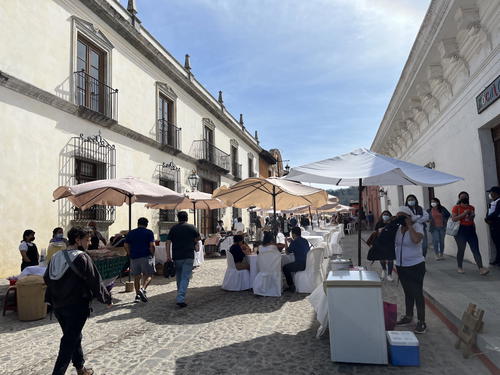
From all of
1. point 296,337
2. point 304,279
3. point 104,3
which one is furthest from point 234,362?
point 104,3

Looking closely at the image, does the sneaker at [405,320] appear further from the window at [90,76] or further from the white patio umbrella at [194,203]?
the window at [90,76]

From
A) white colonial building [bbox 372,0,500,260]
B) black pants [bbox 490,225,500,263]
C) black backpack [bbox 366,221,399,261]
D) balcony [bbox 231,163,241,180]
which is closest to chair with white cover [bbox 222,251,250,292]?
black backpack [bbox 366,221,399,261]

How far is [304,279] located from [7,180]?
6.86 m

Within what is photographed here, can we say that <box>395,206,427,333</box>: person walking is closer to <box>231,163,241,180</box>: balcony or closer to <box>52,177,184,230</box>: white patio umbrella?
<box>52,177,184,230</box>: white patio umbrella

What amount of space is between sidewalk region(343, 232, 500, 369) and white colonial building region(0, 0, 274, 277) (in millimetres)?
8543

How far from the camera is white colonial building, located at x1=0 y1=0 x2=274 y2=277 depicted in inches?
319

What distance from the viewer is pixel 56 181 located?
9188 mm

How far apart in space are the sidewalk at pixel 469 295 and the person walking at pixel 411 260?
0.55 m

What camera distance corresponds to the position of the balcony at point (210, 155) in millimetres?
17905

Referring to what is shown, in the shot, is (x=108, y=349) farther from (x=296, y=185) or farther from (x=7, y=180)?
(x=7, y=180)

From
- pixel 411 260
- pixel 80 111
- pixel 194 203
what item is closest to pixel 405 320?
pixel 411 260

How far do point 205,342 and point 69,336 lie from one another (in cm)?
153

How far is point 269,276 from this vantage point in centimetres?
650

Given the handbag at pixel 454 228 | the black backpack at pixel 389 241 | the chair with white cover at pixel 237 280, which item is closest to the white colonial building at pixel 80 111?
the chair with white cover at pixel 237 280
